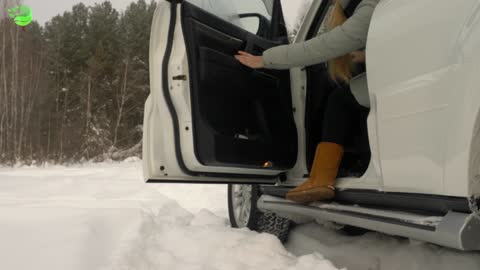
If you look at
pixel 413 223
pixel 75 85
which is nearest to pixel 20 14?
pixel 75 85

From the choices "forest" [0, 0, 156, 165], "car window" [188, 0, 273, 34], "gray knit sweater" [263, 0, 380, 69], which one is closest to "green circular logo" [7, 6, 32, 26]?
"forest" [0, 0, 156, 165]

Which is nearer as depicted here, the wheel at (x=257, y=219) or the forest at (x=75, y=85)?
the wheel at (x=257, y=219)

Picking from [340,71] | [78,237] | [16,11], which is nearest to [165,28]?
[340,71]

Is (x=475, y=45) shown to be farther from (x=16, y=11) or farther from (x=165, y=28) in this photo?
(x=16, y=11)

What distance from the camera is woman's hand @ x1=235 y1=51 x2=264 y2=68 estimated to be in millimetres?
2314

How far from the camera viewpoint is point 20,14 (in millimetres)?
16438

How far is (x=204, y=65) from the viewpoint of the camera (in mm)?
2266

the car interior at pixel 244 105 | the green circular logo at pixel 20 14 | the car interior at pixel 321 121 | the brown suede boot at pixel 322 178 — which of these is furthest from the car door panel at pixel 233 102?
the green circular logo at pixel 20 14

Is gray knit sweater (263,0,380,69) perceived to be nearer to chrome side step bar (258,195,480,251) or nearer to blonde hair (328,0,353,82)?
blonde hair (328,0,353,82)

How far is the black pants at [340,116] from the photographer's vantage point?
2.20 m

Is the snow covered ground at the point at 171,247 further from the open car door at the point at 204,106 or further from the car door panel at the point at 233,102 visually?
the car door panel at the point at 233,102

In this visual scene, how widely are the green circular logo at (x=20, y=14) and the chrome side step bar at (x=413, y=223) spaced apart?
57.0 feet

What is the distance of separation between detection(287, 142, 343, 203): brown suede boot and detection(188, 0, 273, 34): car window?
1.05 metres

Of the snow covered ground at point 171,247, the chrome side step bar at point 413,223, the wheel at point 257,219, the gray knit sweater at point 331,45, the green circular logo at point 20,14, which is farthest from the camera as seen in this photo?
the green circular logo at point 20,14
